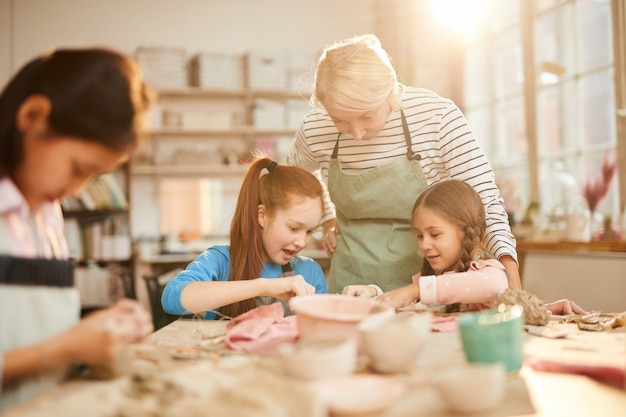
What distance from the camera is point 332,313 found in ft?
3.39

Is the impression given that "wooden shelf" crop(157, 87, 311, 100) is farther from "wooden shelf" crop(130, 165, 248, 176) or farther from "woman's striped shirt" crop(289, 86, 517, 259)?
"woman's striped shirt" crop(289, 86, 517, 259)

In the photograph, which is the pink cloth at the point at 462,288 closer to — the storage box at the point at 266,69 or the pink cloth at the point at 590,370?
the pink cloth at the point at 590,370

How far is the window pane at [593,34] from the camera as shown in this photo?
3.57 m

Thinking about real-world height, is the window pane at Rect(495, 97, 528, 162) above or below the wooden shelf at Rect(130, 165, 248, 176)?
above

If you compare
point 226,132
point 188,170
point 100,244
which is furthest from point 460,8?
point 100,244

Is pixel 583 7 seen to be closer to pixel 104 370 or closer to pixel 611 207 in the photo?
pixel 611 207

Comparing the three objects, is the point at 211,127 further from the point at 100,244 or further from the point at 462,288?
the point at 462,288

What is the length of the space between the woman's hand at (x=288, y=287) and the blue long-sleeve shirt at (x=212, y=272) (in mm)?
223

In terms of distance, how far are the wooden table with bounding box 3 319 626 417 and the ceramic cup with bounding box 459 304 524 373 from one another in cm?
4

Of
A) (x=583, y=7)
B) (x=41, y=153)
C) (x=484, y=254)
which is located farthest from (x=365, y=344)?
(x=583, y=7)

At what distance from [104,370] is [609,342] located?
86cm

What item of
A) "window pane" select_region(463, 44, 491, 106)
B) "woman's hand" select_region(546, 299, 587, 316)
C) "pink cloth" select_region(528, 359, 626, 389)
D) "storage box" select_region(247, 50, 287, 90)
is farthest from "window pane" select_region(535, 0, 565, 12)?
"pink cloth" select_region(528, 359, 626, 389)

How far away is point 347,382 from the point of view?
0.77 m

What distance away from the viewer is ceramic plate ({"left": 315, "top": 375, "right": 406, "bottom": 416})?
728 millimetres
